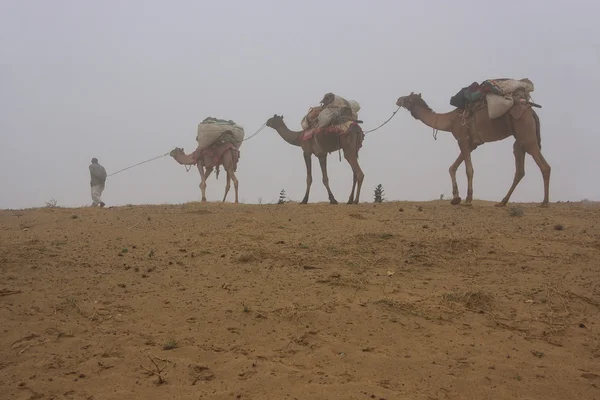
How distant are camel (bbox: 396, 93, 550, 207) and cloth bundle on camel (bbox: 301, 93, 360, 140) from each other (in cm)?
183

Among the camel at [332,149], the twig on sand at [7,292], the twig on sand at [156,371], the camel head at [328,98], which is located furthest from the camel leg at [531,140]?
the twig on sand at [7,292]

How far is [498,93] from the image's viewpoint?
1209cm

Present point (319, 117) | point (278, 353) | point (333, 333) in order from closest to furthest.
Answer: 1. point (278, 353)
2. point (333, 333)
3. point (319, 117)

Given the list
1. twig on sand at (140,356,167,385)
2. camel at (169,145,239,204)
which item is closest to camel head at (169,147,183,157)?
camel at (169,145,239,204)

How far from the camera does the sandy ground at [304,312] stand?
15.3 feet

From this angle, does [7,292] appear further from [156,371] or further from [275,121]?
[275,121]

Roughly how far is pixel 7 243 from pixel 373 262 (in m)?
5.52

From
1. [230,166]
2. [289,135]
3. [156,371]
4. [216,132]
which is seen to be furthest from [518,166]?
[156,371]

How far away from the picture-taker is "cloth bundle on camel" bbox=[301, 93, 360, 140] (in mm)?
14414

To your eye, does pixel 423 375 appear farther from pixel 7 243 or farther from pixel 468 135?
pixel 468 135

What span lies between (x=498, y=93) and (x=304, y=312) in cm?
815

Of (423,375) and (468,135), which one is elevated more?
(468,135)

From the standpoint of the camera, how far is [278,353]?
17.0ft

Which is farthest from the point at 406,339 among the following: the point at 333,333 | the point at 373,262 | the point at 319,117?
the point at 319,117
